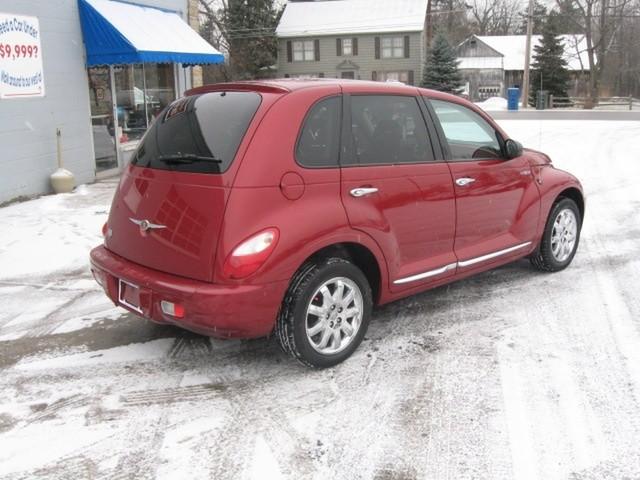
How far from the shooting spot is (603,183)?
1081 centimetres

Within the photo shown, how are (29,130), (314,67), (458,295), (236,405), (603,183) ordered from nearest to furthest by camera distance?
(236,405), (458,295), (29,130), (603,183), (314,67)

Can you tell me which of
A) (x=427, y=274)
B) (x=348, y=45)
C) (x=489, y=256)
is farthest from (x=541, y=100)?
(x=427, y=274)

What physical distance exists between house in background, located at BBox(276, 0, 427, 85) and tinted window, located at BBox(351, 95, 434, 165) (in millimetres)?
42659

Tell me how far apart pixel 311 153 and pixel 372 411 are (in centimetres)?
154

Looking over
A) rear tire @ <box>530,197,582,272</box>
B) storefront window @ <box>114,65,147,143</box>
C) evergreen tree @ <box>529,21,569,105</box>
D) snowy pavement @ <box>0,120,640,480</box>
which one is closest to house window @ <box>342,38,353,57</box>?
evergreen tree @ <box>529,21,569,105</box>

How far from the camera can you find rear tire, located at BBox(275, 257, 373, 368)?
3793 millimetres

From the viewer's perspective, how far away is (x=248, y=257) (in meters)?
3.55

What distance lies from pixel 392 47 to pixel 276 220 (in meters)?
45.2

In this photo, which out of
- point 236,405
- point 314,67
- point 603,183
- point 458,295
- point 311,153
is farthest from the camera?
point 314,67

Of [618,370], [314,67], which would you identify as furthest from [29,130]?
[314,67]

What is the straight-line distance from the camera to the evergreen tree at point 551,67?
42.5 meters

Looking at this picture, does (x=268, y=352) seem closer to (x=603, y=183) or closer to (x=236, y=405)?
(x=236, y=405)

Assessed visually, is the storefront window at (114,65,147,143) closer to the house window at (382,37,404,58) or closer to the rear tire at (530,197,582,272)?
the rear tire at (530,197,582,272)

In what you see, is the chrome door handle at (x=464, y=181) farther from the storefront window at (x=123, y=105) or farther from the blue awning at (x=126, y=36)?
the storefront window at (x=123, y=105)
